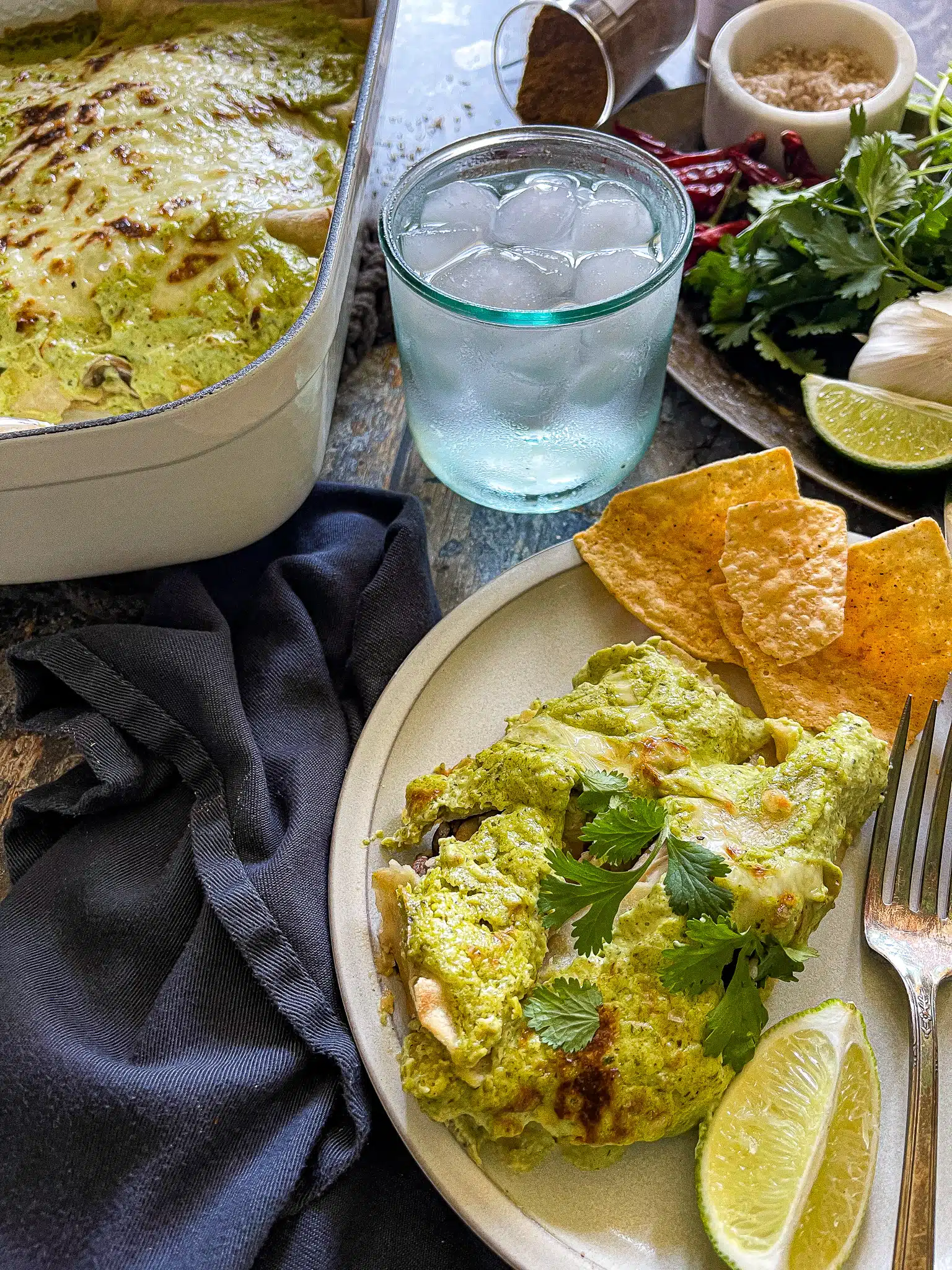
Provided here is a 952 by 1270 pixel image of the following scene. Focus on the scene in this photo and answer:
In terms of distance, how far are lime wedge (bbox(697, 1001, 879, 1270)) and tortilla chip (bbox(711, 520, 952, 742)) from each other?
1.51 ft

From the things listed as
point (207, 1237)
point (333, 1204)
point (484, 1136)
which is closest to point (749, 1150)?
point (484, 1136)

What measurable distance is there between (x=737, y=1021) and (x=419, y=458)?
116 cm

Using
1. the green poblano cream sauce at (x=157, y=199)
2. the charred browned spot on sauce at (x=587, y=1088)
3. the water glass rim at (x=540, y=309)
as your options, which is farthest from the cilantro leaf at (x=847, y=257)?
the charred browned spot on sauce at (x=587, y=1088)

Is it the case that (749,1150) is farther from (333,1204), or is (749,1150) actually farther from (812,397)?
(812,397)

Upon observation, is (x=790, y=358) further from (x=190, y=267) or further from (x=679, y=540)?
(x=190, y=267)

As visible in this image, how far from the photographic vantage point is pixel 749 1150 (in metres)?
1.21

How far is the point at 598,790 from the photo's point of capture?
137 cm

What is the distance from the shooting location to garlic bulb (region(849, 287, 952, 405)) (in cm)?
187

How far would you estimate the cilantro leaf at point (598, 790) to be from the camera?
4.49 ft

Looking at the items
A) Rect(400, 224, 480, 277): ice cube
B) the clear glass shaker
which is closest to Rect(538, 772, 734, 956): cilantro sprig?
Rect(400, 224, 480, 277): ice cube

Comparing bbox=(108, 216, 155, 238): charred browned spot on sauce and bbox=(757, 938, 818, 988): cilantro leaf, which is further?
bbox=(108, 216, 155, 238): charred browned spot on sauce

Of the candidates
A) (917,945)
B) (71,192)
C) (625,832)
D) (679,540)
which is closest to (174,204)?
(71,192)

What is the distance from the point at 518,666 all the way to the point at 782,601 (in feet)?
1.26

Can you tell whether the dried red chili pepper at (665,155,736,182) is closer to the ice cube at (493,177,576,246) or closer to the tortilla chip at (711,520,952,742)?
the ice cube at (493,177,576,246)
